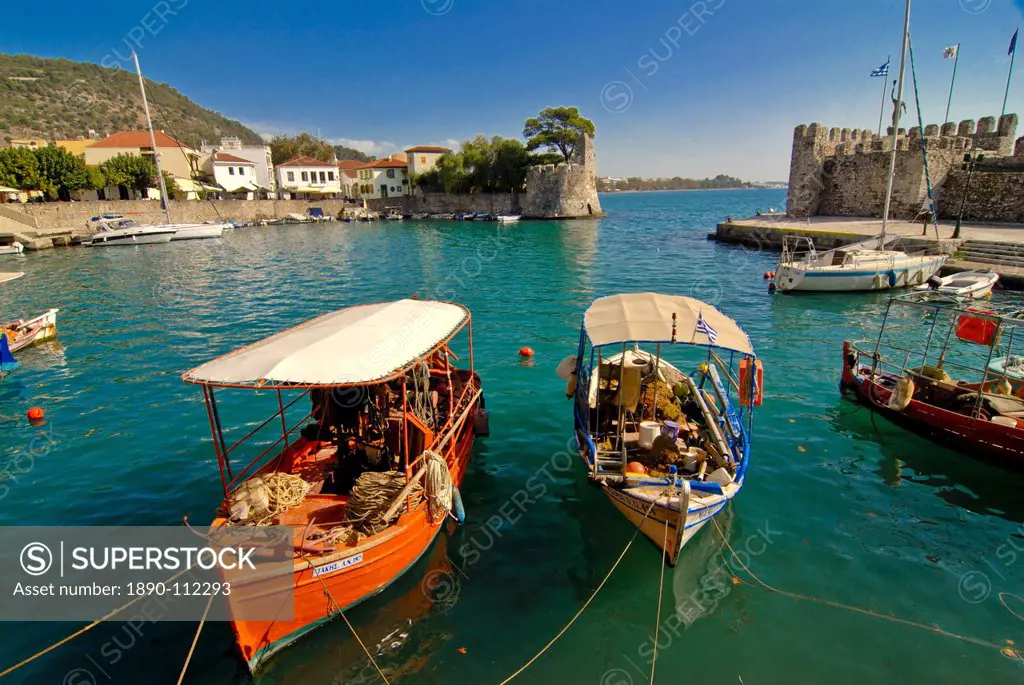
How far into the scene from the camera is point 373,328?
8.45 metres

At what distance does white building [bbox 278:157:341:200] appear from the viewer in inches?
3305

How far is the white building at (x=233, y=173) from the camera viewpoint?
74938mm

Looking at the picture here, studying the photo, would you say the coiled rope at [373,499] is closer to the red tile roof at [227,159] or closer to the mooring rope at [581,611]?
the mooring rope at [581,611]

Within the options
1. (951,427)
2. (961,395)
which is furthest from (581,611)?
(961,395)

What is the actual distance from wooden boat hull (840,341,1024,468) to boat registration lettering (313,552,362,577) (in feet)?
38.6

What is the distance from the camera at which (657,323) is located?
8992mm

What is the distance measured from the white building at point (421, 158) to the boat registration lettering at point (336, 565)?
3407 inches

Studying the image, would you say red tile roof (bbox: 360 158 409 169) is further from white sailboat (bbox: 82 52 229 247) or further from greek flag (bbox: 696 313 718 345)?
greek flag (bbox: 696 313 718 345)

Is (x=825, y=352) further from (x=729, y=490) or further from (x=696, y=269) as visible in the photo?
(x=696, y=269)

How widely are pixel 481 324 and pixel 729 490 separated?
14.9m

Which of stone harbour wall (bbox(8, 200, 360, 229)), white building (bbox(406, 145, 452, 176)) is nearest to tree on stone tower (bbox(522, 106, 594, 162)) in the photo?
white building (bbox(406, 145, 452, 176))

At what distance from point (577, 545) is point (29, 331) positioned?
69.0 ft

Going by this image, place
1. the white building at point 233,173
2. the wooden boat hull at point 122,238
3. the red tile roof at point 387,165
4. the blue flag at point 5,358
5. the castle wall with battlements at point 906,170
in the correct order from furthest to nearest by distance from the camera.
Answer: the red tile roof at point 387,165
the white building at point 233,173
the wooden boat hull at point 122,238
the castle wall with battlements at point 906,170
the blue flag at point 5,358

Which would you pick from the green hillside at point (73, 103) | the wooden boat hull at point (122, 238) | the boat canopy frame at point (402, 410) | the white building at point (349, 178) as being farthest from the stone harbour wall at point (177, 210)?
the boat canopy frame at point (402, 410)
